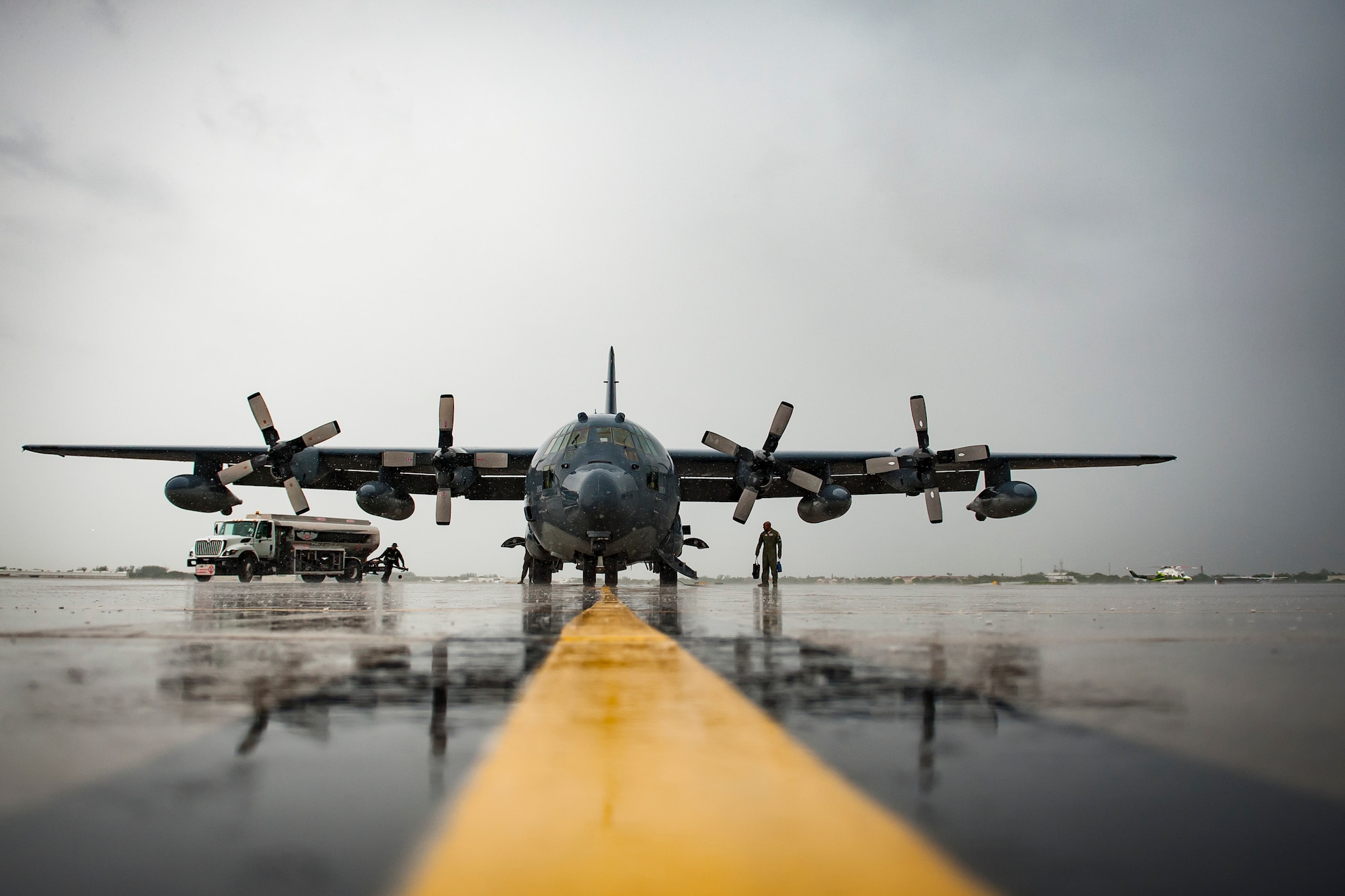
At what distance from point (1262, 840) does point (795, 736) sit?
118 cm

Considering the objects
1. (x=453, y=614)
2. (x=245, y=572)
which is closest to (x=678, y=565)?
(x=453, y=614)

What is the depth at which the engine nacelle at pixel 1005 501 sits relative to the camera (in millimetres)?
23188

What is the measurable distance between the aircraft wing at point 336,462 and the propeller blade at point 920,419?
38.5ft

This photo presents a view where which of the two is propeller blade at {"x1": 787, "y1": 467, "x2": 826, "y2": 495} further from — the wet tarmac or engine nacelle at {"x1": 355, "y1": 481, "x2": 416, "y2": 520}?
the wet tarmac

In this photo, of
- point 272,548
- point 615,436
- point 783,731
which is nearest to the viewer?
point 783,731

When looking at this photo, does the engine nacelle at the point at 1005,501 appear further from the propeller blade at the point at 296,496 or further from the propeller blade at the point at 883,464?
the propeller blade at the point at 296,496

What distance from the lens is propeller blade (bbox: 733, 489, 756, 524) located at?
2262 centimetres

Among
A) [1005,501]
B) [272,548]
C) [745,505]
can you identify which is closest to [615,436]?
[745,505]

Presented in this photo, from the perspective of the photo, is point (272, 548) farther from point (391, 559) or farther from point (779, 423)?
point (779, 423)

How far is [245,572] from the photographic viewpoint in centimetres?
3003

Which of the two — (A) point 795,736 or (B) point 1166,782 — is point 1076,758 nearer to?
(B) point 1166,782

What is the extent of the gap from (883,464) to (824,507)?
2.24 metres

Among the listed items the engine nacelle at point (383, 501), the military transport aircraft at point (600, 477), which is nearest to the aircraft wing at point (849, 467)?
the military transport aircraft at point (600, 477)

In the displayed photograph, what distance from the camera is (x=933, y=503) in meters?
23.1
